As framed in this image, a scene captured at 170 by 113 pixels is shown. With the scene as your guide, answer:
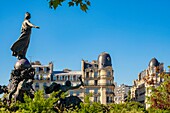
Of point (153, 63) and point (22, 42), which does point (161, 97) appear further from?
point (153, 63)

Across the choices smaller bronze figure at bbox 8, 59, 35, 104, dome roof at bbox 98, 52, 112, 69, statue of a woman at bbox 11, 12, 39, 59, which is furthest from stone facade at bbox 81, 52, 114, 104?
smaller bronze figure at bbox 8, 59, 35, 104

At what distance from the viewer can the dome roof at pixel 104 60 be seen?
7919cm

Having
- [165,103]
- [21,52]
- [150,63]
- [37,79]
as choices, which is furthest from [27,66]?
[150,63]

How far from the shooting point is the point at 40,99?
11141 millimetres

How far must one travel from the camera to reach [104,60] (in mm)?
79562

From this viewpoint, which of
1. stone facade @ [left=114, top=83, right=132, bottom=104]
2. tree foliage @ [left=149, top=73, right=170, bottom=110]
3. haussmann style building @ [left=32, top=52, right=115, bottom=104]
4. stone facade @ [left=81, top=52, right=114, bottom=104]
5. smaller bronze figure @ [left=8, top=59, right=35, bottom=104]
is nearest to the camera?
smaller bronze figure @ [left=8, top=59, right=35, bottom=104]

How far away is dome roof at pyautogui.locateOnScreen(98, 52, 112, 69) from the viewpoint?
79188 mm

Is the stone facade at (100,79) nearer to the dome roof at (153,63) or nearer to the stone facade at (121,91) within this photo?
the dome roof at (153,63)

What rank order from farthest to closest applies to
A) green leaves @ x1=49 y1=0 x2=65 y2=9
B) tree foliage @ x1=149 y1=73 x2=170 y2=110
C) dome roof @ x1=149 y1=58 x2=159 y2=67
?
1. dome roof @ x1=149 y1=58 x2=159 y2=67
2. tree foliage @ x1=149 y1=73 x2=170 y2=110
3. green leaves @ x1=49 y1=0 x2=65 y2=9

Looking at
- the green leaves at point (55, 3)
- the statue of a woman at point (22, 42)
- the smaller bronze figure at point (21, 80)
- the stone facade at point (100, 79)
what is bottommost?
the green leaves at point (55, 3)

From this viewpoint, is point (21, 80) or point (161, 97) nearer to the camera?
point (21, 80)

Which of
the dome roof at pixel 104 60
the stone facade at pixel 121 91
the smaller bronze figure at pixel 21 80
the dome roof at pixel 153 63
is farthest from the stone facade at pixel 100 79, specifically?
the smaller bronze figure at pixel 21 80

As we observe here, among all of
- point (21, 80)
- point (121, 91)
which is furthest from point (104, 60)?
point (21, 80)

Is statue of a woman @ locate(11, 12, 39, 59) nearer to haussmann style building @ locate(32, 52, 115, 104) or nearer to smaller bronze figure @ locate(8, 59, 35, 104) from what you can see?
smaller bronze figure @ locate(8, 59, 35, 104)
